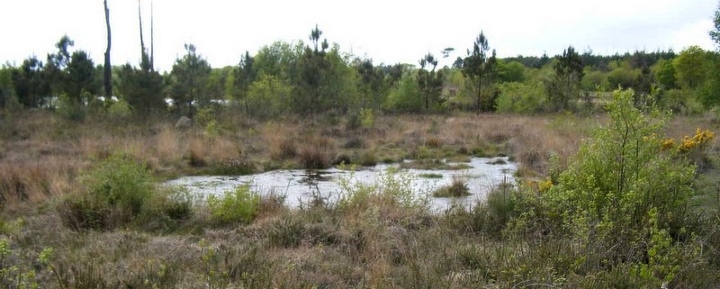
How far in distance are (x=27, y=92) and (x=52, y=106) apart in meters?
2.50

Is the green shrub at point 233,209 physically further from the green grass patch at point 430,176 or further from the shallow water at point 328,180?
the green grass patch at point 430,176

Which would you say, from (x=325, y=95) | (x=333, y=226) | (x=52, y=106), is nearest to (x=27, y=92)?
(x=52, y=106)

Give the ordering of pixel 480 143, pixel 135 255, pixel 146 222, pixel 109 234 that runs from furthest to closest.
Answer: pixel 480 143 < pixel 146 222 < pixel 109 234 < pixel 135 255

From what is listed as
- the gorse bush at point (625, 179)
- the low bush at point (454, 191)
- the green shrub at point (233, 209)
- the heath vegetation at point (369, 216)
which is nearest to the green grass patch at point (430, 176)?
the heath vegetation at point (369, 216)

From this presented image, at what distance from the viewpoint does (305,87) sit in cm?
2898

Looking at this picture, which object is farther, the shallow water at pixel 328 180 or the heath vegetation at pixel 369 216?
the shallow water at pixel 328 180

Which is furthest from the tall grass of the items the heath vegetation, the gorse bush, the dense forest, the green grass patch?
the dense forest

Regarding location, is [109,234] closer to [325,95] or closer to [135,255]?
[135,255]

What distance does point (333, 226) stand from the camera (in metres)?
7.73

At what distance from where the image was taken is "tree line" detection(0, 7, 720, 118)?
27.6 m

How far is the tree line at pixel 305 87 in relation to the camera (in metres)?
27.6

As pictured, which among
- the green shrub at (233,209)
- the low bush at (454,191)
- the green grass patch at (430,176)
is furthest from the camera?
the green grass patch at (430,176)

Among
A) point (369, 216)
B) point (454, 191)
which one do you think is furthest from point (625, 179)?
point (454, 191)

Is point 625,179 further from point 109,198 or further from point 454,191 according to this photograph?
point 109,198
